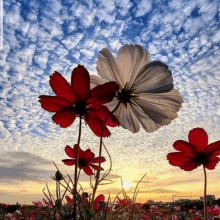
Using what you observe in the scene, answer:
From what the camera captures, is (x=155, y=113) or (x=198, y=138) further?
(x=198, y=138)

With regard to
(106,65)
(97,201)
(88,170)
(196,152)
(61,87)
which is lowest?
(97,201)

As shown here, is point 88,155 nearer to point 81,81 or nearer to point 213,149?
point 81,81

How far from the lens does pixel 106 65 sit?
3.63 ft

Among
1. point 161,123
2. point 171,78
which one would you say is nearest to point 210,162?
point 161,123

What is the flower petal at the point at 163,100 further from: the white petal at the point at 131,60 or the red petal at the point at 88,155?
the red petal at the point at 88,155

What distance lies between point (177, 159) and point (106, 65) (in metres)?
0.76

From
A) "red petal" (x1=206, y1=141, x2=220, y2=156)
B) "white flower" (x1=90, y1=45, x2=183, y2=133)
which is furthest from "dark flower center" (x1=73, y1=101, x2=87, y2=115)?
"red petal" (x1=206, y1=141, x2=220, y2=156)

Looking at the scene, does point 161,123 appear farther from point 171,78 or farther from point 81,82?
point 81,82

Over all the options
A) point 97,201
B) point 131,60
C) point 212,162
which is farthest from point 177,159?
point 131,60

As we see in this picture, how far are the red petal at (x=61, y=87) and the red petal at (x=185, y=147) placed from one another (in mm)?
763

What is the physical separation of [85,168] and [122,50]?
0.58 metres

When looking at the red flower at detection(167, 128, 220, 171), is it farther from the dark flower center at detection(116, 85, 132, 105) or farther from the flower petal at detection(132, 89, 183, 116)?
the dark flower center at detection(116, 85, 132, 105)

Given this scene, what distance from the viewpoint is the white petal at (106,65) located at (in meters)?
1.10

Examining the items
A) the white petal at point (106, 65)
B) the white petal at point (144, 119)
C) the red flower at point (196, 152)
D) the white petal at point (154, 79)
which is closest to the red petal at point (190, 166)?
the red flower at point (196, 152)
